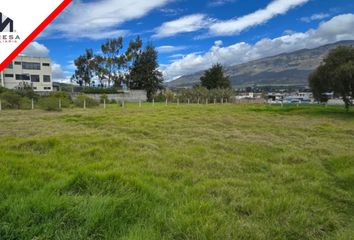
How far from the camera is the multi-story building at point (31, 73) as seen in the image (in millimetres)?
55850

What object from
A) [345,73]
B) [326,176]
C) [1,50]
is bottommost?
[326,176]

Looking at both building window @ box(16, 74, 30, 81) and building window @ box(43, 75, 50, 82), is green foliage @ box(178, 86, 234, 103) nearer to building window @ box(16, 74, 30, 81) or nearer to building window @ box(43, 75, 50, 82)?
building window @ box(43, 75, 50, 82)

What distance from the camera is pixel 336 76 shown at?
57.9ft

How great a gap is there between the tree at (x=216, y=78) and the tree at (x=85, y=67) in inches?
949

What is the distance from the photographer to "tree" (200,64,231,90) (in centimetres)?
5041

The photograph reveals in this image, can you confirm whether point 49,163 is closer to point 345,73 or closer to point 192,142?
point 192,142

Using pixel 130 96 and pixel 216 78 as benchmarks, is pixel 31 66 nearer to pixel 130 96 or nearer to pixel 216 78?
pixel 130 96

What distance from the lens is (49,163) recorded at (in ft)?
15.3

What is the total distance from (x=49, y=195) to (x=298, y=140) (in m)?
7.25

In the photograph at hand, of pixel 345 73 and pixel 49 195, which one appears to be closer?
pixel 49 195

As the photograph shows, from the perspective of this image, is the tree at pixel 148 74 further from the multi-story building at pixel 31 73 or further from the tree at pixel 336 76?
the tree at pixel 336 76

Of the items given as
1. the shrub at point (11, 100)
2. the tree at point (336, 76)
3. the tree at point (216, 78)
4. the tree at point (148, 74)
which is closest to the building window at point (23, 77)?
the tree at point (148, 74)

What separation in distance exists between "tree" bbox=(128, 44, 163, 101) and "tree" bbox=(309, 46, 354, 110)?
3014cm

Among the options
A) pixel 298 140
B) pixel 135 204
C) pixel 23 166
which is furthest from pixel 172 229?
pixel 298 140
